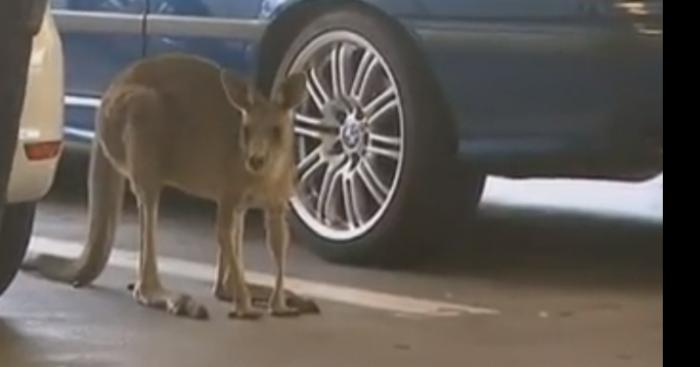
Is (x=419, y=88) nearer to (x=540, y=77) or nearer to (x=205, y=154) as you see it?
(x=540, y=77)

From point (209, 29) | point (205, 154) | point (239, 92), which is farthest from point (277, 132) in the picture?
point (209, 29)

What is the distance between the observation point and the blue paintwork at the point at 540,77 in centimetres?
484

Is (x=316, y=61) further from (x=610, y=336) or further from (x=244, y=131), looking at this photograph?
(x=610, y=336)

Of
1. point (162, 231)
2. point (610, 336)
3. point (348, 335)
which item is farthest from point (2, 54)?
point (162, 231)

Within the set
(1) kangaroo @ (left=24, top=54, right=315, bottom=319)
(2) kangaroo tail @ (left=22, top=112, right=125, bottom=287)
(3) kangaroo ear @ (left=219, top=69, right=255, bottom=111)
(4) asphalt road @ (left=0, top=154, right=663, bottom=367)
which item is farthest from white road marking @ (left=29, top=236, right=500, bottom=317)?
(3) kangaroo ear @ (left=219, top=69, right=255, bottom=111)

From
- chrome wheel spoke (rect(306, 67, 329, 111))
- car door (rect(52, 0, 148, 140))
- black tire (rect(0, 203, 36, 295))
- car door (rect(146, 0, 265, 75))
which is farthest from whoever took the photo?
car door (rect(52, 0, 148, 140))

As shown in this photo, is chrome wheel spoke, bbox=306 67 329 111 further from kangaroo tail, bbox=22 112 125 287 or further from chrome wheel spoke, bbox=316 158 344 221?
kangaroo tail, bbox=22 112 125 287

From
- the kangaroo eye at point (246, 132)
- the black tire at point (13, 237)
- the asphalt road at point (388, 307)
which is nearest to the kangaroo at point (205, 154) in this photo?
the kangaroo eye at point (246, 132)

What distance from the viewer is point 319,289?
16.4 feet

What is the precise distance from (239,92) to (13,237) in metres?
0.68

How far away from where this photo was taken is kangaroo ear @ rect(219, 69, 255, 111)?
4531 millimetres

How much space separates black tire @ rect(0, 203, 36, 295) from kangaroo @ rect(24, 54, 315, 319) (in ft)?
1.33
